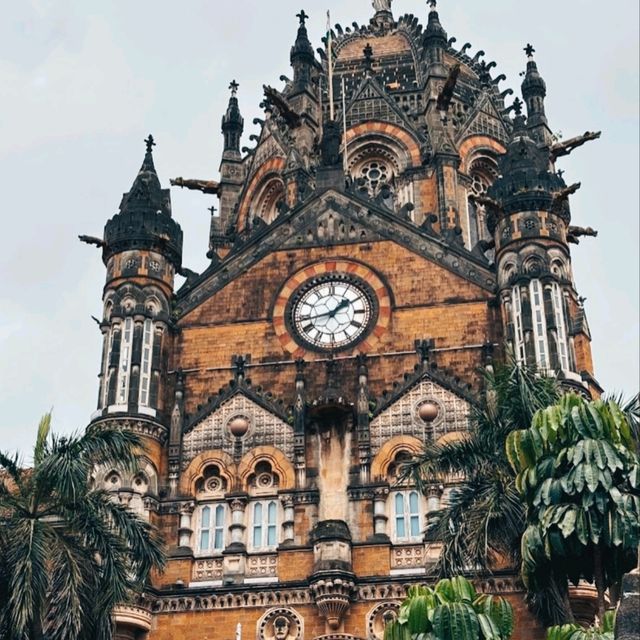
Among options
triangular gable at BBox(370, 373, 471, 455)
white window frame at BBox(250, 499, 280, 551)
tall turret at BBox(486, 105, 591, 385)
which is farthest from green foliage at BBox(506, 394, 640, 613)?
white window frame at BBox(250, 499, 280, 551)

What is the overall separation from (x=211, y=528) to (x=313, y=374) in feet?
15.0

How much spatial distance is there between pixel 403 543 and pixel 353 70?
2553 cm

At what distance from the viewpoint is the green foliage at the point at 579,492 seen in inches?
884

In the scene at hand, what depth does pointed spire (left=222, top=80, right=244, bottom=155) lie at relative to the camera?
166ft

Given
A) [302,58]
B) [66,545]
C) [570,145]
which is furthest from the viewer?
[302,58]

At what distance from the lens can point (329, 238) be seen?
35.1 m

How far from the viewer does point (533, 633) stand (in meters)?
28.6

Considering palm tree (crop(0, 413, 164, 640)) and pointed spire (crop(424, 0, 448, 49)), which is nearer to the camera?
palm tree (crop(0, 413, 164, 640))

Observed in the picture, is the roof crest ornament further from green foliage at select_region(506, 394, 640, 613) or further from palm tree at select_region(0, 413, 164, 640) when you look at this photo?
green foliage at select_region(506, 394, 640, 613)

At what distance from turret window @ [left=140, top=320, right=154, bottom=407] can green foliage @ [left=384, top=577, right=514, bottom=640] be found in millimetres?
11867

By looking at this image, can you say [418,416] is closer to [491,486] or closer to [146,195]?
[491,486]

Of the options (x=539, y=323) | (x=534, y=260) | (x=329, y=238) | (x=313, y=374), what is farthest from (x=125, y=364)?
(x=534, y=260)

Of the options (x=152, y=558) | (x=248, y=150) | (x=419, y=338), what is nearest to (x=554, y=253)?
(x=419, y=338)

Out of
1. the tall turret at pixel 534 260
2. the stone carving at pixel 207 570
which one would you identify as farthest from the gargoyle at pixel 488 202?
the stone carving at pixel 207 570
